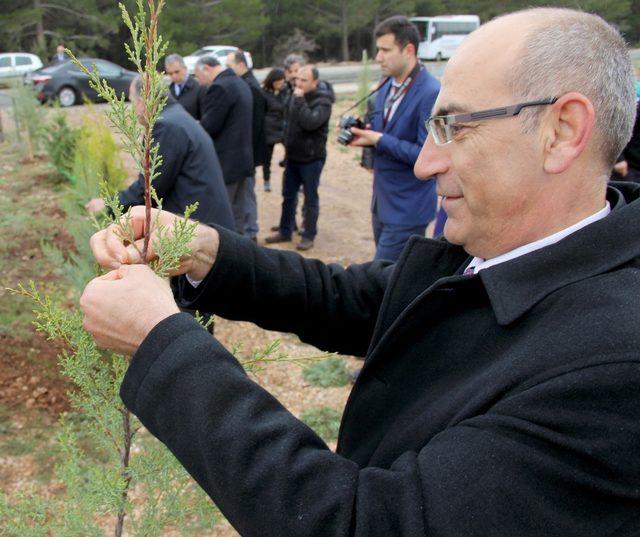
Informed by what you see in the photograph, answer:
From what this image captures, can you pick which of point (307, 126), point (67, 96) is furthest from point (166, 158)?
point (67, 96)

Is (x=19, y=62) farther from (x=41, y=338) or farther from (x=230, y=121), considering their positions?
(x=41, y=338)

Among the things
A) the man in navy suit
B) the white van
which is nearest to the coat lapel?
the man in navy suit

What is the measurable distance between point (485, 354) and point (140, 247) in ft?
2.73

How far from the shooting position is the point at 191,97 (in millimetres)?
7121

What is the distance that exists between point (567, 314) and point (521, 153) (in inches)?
13.8

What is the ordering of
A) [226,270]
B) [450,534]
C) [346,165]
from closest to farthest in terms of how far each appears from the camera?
1. [450,534]
2. [226,270]
3. [346,165]

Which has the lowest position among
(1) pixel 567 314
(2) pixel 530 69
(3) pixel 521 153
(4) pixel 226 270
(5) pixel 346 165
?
(5) pixel 346 165

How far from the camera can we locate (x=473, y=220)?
1341mm

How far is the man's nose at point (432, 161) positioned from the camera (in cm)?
139

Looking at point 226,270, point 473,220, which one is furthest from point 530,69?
point 226,270

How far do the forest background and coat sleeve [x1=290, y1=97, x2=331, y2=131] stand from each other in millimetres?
19830

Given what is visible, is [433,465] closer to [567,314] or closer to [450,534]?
[450,534]

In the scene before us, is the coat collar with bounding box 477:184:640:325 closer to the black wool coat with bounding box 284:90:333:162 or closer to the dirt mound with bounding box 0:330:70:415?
the dirt mound with bounding box 0:330:70:415

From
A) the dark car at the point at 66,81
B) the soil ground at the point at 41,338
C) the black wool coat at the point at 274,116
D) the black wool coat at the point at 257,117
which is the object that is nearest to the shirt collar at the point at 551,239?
the soil ground at the point at 41,338
